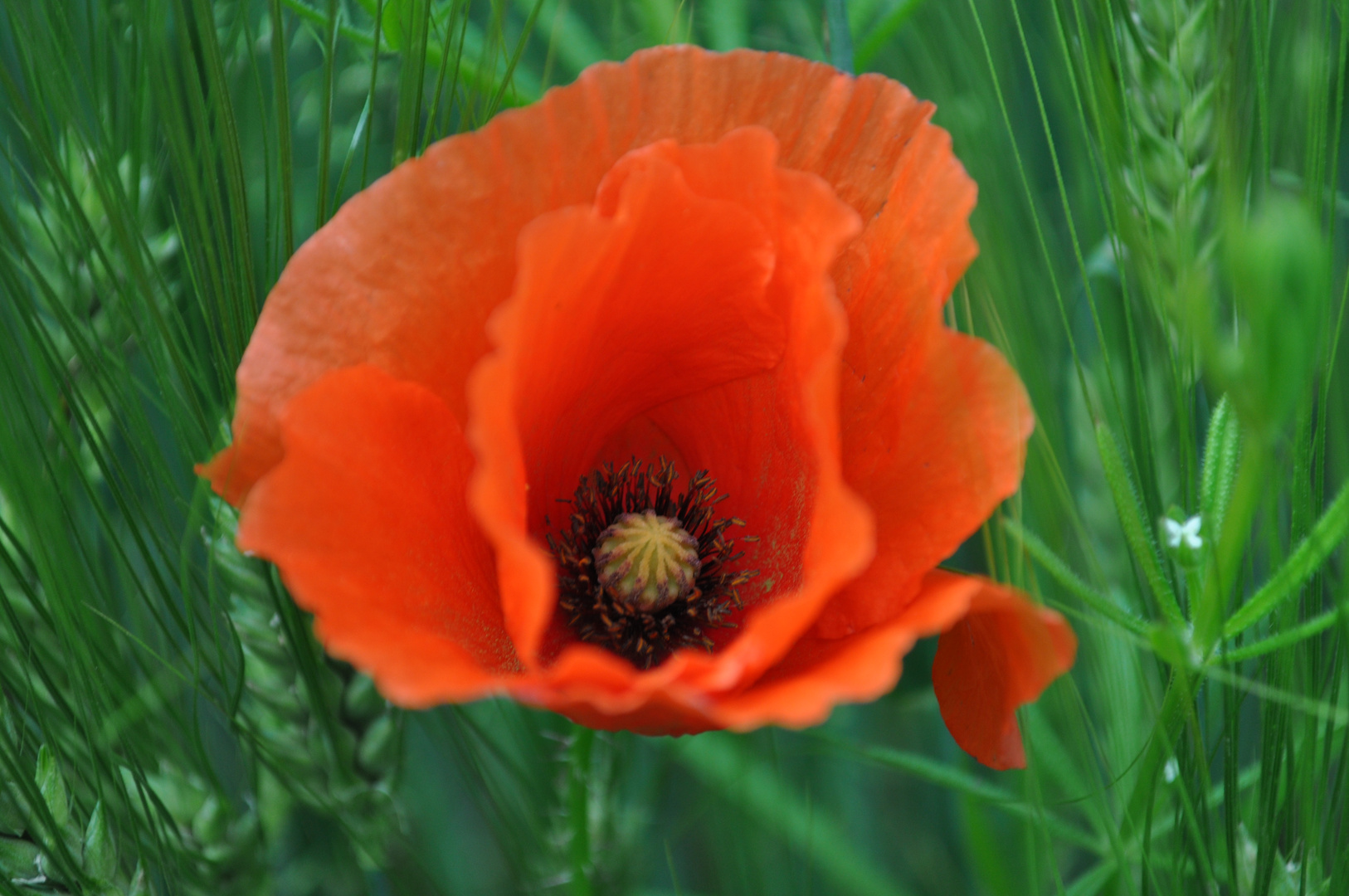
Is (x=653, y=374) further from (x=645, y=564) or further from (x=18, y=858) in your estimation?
(x=18, y=858)

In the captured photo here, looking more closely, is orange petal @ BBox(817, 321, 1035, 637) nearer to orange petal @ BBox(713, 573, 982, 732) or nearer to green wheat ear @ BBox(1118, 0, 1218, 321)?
orange petal @ BBox(713, 573, 982, 732)

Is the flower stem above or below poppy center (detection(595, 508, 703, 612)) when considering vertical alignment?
below

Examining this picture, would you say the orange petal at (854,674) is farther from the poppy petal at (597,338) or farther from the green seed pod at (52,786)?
the green seed pod at (52,786)

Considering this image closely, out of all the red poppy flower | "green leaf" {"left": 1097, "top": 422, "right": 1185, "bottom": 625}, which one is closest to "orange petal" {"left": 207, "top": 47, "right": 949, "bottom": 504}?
the red poppy flower

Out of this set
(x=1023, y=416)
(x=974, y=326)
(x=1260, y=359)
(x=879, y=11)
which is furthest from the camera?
(x=879, y=11)

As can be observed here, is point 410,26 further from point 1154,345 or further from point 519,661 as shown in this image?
point 1154,345

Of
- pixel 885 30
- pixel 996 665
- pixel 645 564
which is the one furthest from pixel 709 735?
pixel 885 30

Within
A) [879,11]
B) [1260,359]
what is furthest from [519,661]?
[879,11]
